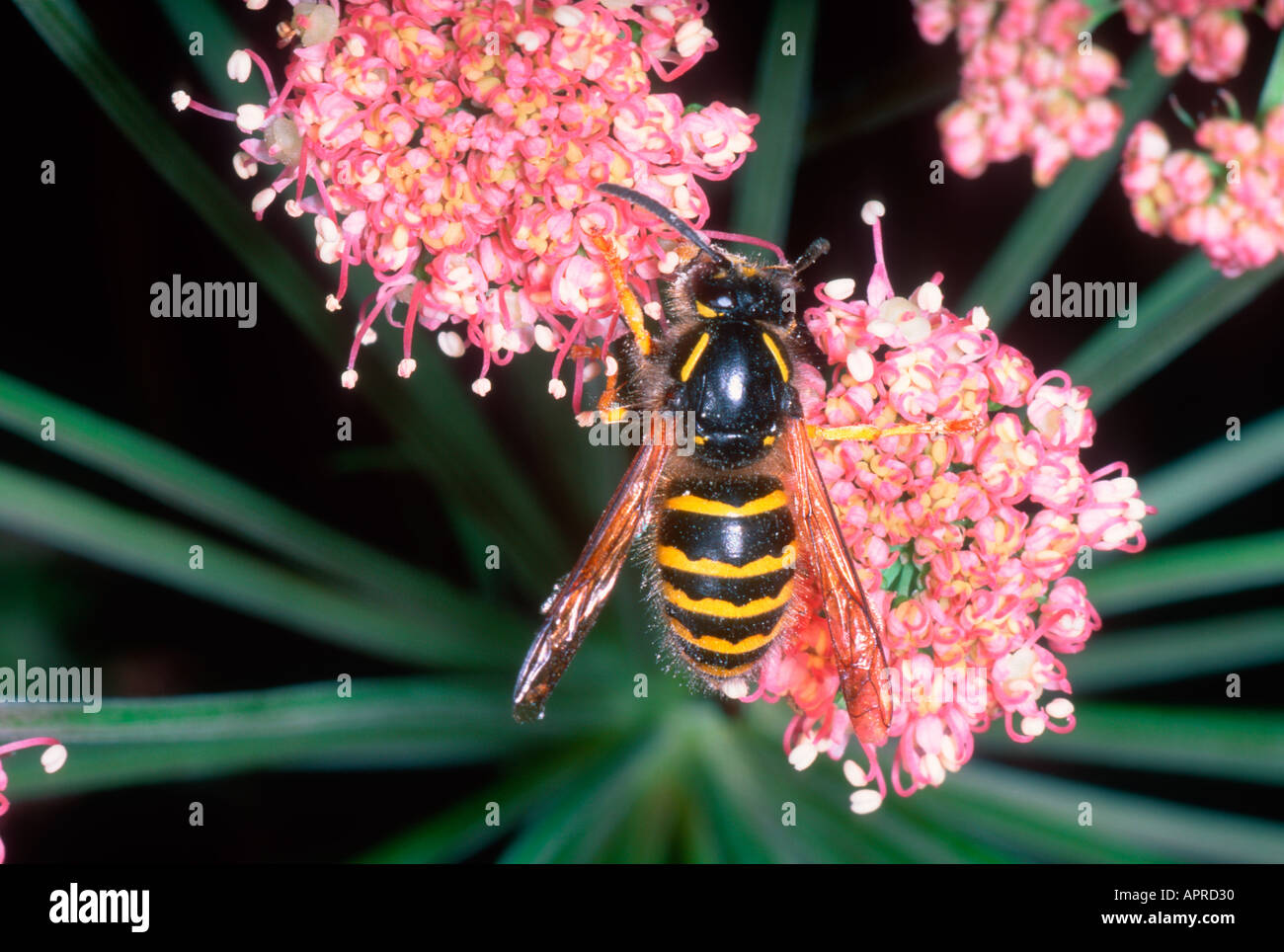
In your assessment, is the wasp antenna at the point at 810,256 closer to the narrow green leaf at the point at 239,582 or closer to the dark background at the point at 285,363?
the dark background at the point at 285,363

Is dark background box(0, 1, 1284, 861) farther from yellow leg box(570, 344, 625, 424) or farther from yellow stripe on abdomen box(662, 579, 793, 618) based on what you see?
yellow stripe on abdomen box(662, 579, 793, 618)

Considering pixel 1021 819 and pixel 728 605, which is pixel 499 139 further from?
pixel 1021 819

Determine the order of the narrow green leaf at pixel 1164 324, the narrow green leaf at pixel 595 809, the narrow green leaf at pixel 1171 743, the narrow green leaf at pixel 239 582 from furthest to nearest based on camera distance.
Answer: the narrow green leaf at pixel 595 809, the narrow green leaf at pixel 1171 743, the narrow green leaf at pixel 239 582, the narrow green leaf at pixel 1164 324

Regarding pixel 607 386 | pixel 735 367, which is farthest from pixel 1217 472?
pixel 607 386

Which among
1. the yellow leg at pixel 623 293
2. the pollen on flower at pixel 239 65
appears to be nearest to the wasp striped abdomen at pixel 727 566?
the yellow leg at pixel 623 293
